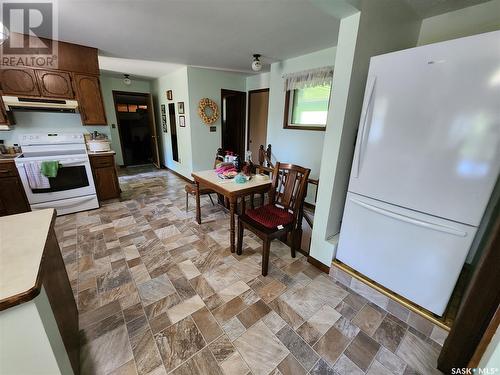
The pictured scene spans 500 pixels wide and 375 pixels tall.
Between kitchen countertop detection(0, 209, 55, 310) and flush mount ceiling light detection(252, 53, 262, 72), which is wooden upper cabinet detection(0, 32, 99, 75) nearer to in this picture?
flush mount ceiling light detection(252, 53, 262, 72)

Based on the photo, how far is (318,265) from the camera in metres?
2.09

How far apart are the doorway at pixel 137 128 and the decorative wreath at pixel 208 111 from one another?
2452 millimetres

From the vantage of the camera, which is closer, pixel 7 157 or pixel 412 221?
pixel 412 221

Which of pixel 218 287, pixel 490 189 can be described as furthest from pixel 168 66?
pixel 490 189

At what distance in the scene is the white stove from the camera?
2.71m

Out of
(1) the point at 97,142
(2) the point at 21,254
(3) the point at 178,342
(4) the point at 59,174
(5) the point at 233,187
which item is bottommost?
(3) the point at 178,342

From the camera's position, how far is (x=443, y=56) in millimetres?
1168

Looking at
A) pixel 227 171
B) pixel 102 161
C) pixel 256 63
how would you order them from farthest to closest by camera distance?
pixel 102 161, pixel 256 63, pixel 227 171

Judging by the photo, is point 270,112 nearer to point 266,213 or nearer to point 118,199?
point 266,213

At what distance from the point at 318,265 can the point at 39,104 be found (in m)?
4.18

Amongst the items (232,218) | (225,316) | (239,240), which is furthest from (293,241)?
(225,316)

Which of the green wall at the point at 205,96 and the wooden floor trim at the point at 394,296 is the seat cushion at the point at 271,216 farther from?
the green wall at the point at 205,96

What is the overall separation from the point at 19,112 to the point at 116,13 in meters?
2.38

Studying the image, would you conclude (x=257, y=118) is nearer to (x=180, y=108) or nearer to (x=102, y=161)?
(x=180, y=108)
